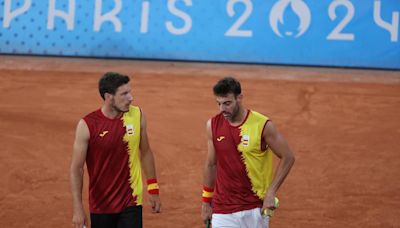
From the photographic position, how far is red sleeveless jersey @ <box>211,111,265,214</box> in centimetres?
704

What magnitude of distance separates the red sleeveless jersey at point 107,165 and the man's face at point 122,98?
0.50ft

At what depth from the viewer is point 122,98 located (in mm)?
6953

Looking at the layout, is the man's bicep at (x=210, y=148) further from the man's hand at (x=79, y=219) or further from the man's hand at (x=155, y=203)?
the man's hand at (x=79, y=219)

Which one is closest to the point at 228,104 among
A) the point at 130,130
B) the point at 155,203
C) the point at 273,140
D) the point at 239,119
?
the point at 239,119

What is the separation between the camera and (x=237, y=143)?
7.01 m

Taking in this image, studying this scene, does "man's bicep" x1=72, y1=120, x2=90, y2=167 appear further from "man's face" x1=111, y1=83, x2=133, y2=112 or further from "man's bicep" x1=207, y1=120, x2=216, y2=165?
"man's bicep" x1=207, y1=120, x2=216, y2=165

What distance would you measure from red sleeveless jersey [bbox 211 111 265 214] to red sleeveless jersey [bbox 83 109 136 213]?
77 cm

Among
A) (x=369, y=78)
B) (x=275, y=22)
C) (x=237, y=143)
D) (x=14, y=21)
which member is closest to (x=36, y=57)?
(x=14, y=21)

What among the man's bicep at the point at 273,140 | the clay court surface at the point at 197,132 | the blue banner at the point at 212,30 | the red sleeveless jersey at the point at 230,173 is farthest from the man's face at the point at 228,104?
the blue banner at the point at 212,30

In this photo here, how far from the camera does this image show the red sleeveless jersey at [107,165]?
699 centimetres

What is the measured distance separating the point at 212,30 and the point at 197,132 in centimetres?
574

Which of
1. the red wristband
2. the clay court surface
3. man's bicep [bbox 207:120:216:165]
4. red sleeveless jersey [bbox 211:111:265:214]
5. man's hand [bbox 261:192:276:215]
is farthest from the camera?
the clay court surface

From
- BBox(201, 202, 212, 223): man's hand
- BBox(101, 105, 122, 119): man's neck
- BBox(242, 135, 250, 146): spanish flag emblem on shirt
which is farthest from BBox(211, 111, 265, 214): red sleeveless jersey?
BBox(101, 105, 122, 119): man's neck

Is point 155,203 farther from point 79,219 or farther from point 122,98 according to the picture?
point 122,98
